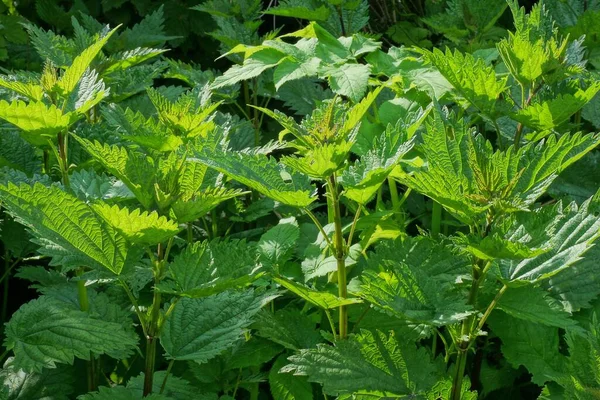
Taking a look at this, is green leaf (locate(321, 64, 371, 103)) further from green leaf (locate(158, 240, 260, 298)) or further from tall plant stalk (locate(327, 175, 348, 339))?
green leaf (locate(158, 240, 260, 298))

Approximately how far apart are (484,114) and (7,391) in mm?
1008

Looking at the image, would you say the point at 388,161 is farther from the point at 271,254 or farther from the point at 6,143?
the point at 6,143

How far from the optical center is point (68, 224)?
1.25 meters

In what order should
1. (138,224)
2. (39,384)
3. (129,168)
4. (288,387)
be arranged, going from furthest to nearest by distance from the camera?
(39,384) → (288,387) → (129,168) → (138,224)

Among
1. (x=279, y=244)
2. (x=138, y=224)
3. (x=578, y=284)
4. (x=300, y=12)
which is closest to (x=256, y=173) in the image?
(x=138, y=224)

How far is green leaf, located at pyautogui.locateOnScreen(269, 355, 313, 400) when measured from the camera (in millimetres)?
1502

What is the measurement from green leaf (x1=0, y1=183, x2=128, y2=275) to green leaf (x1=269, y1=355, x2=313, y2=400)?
16.0 inches

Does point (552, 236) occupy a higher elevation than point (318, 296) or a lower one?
higher

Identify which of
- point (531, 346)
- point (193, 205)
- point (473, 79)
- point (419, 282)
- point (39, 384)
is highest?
point (473, 79)

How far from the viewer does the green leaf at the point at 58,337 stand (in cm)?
132

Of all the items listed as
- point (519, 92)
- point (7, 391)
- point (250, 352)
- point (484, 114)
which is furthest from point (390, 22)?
point (7, 391)

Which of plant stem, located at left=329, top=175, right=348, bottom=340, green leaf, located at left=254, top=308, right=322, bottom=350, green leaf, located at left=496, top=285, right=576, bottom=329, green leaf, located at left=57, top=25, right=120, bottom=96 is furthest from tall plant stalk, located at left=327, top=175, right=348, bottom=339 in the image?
green leaf, located at left=57, top=25, right=120, bottom=96

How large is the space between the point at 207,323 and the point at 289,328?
19 centimetres

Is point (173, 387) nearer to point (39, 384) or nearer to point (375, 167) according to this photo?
point (39, 384)
